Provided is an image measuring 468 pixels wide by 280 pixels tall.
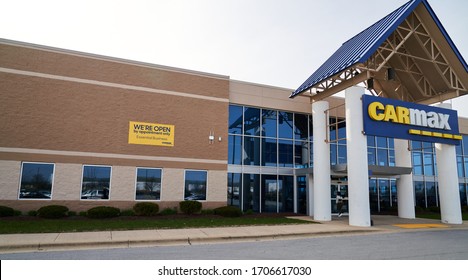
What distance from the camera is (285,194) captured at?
22.1m

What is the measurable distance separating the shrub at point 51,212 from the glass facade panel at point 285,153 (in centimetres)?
1299

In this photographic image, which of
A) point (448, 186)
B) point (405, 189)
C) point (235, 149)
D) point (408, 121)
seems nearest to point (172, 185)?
point (235, 149)

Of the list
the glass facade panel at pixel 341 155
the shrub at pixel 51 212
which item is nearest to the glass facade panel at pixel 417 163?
the glass facade panel at pixel 341 155

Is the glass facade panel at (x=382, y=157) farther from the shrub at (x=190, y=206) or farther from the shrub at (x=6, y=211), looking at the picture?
the shrub at (x=6, y=211)

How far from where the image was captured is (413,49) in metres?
20.4

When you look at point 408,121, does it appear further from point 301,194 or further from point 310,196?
point 301,194

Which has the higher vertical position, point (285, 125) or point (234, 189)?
point (285, 125)

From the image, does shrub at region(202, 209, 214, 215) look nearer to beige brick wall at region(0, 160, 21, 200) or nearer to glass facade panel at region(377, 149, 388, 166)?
beige brick wall at region(0, 160, 21, 200)

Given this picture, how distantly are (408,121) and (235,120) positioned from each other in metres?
9.97

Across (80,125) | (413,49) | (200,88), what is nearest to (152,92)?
(200,88)

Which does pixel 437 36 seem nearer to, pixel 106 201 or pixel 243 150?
pixel 243 150

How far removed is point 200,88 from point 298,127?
7.56 meters

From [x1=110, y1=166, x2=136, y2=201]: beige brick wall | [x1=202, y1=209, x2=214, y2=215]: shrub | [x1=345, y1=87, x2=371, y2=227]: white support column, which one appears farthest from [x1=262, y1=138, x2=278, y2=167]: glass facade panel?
[x1=110, y1=166, x2=136, y2=201]: beige brick wall

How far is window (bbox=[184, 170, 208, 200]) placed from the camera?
19.4m
